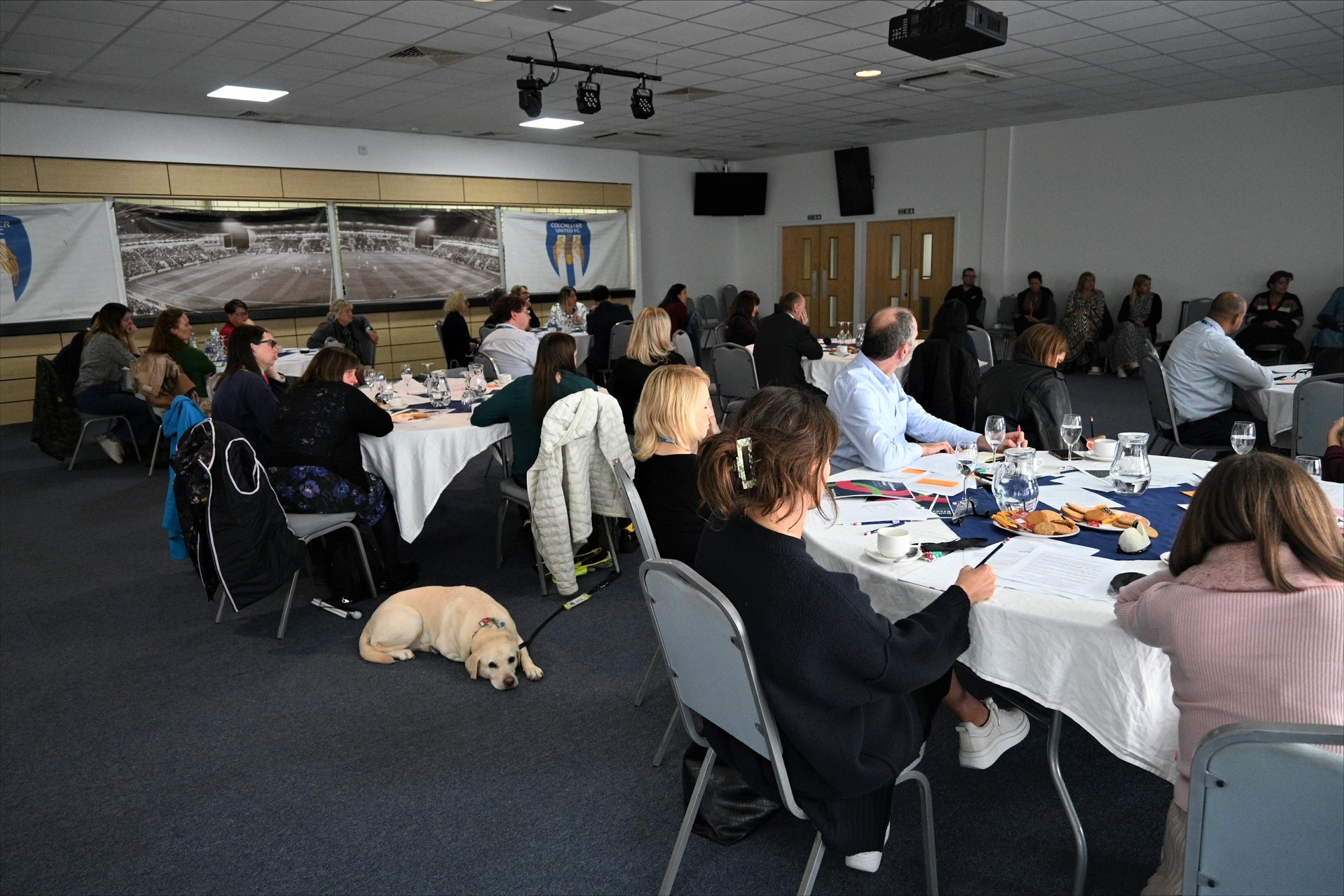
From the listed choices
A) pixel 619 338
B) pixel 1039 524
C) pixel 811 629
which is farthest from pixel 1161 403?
pixel 619 338

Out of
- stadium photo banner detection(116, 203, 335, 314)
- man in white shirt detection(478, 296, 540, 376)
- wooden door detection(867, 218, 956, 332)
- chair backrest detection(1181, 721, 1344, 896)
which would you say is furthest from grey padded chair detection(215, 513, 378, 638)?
wooden door detection(867, 218, 956, 332)

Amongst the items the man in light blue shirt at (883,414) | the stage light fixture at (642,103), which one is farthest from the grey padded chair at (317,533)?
the stage light fixture at (642,103)

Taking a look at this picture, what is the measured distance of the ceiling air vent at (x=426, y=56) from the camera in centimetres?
678

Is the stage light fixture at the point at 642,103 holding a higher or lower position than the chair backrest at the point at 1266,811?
higher

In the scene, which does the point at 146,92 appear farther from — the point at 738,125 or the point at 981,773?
the point at 981,773

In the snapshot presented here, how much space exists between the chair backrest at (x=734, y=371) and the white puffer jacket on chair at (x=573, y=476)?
2719mm

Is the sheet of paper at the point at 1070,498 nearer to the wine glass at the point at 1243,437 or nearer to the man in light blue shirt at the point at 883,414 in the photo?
the man in light blue shirt at the point at 883,414

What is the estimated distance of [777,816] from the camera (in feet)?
8.29

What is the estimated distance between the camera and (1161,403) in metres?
5.29

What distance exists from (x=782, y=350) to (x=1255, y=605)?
5.33 m

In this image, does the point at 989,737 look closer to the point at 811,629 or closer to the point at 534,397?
the point at 811,629

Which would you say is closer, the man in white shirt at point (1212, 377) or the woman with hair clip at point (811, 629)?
the woman with hair clip at point (811, 629)

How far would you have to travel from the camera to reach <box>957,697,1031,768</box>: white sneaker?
2453 mm

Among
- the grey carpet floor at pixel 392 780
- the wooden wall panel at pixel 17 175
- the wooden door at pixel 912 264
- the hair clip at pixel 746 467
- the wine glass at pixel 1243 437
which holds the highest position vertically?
the wooden wall panel at pixel 17 175
